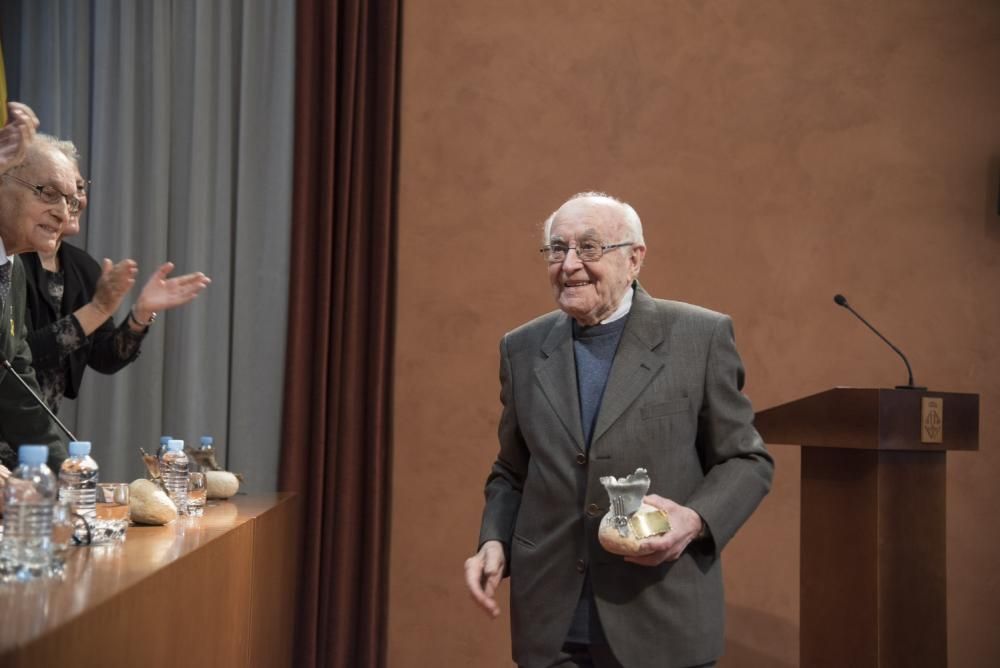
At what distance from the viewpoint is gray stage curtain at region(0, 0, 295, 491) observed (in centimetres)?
416

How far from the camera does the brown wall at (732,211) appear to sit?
4367 mm

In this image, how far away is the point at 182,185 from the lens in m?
4.25

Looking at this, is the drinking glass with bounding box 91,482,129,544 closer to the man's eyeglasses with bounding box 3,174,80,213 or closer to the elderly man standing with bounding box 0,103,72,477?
the elderly man standing with bounding box 0,103,72,477

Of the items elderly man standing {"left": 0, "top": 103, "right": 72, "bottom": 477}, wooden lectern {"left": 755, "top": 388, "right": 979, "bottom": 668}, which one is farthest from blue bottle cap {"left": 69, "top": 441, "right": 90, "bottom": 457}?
wooden lectern {"left": 755, "top": 388, "right": 979, "bottom": 668}

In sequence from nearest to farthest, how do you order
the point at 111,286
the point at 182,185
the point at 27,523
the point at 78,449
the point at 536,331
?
the point at 27,523 < the point at 78,449 < the point at 536,331 < the point at 111,286 < the point at 182,185

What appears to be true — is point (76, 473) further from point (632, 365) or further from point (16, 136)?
point (632, 365)

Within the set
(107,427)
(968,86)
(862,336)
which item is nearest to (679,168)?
(862,336)

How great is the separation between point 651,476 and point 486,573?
1.25ft

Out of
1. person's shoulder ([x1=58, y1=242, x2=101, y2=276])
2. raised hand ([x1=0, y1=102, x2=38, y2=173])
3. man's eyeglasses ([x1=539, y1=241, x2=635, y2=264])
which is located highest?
raised hand ([x1=0, y1=102, x2=38, y2=173])

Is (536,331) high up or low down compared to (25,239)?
down

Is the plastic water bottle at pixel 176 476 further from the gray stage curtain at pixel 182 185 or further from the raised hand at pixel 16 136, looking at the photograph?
the gray stage curtain at pixel 182 185

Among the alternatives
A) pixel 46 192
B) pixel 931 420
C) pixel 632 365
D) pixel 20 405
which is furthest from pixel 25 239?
pixel 931 420

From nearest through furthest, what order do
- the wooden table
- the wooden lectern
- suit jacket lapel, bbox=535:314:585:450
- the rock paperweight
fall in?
1. the wooden table
2. suit jacket lapel, bbox=535:314:585:450
3. the rock paperweight
4. the wooden lectern

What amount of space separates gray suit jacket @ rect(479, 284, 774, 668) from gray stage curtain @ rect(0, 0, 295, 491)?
2186 millimetres
